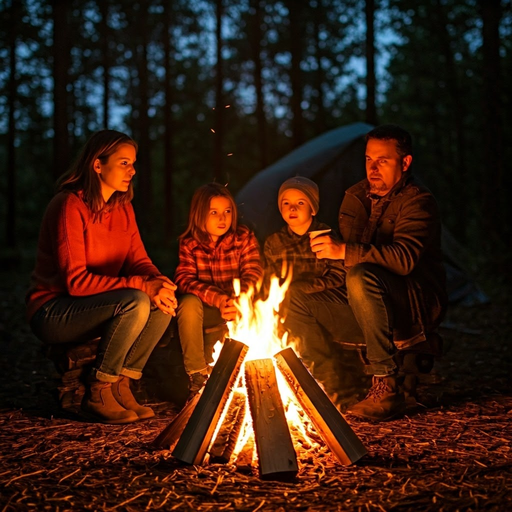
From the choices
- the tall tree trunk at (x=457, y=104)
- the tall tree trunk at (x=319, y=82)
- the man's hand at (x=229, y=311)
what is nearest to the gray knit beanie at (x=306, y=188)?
the man's hand at (x=229, y=311)

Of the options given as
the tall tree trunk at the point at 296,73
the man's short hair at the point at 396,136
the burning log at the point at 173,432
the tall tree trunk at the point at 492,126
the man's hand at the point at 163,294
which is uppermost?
the tall tree trunk at the point at 296,73

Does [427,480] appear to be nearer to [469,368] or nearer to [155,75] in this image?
[469,368]

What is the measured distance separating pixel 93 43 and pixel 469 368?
17912 millimetres

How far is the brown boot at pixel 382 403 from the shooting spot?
13.0ft

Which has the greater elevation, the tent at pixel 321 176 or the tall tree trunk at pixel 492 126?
the tall tree trunk at pixel 492 126

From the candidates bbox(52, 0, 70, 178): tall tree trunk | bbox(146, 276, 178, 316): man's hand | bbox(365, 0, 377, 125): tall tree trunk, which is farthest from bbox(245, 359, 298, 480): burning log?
bbox(365, 0, 377, 125): tall tree trunk

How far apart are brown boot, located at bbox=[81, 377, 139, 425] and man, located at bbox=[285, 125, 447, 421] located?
1188 mm

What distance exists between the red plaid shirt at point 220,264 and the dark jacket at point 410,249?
664mm

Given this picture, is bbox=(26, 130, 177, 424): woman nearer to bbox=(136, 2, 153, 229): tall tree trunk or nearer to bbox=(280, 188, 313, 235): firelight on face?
bbox=(280, 188, 313, 235): firelight on face

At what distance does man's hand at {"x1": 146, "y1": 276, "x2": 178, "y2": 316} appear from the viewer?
3.99 m

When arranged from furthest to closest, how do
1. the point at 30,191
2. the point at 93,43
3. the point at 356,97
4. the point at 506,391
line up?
the point at 30,191, the point at 356,97, the point at 93,43, the point at 506,391

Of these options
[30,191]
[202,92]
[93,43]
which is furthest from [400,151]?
[30,191]

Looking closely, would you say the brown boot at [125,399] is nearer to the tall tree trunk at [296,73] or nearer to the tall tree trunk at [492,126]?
the tall tree trunk at [492,126]

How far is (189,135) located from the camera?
28453 millimetres
